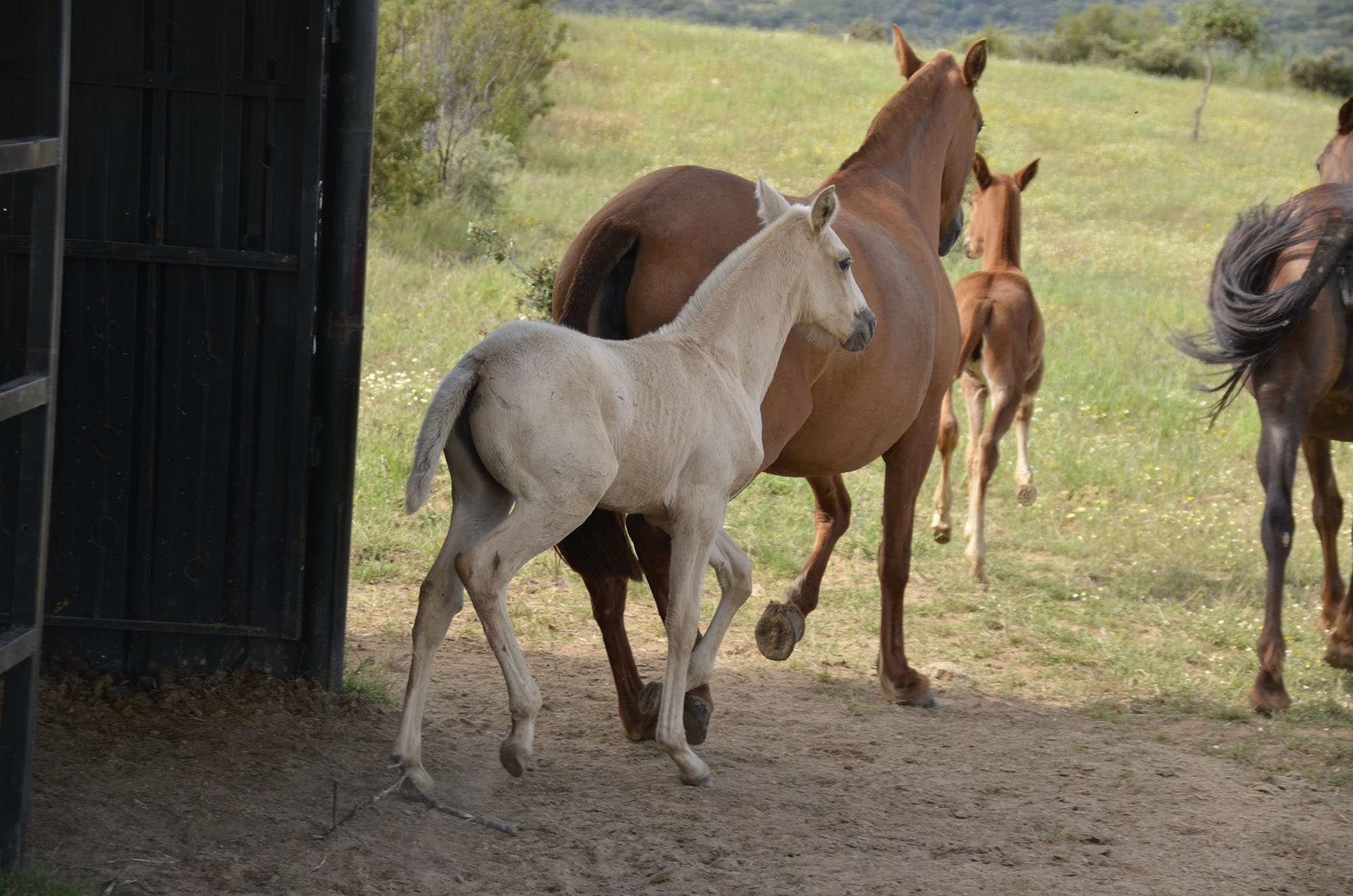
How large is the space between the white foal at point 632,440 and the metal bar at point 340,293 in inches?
27.4

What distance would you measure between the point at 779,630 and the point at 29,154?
3.06 metres

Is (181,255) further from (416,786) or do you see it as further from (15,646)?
(416,786)

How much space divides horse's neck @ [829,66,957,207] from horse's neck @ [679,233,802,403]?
1782 millimetres

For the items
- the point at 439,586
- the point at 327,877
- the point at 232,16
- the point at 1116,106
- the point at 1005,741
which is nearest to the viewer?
the point at 327,877

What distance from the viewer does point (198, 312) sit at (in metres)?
3.91

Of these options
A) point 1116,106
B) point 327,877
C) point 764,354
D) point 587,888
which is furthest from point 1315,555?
point 1116,106

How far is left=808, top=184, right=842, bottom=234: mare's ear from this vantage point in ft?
12.2

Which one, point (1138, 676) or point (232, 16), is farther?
point (1138, 676)

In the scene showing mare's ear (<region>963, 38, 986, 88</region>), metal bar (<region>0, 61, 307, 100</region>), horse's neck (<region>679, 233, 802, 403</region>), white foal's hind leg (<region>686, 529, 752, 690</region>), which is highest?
mare's ear (<region>963, 38, 986, 88</region>)

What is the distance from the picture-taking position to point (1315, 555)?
746 centimetres

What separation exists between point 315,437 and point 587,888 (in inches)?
70.3

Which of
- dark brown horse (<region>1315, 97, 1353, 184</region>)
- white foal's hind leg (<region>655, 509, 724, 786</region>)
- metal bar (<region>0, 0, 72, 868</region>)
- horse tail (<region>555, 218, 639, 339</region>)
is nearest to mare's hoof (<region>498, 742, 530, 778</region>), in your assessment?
white foal's hind leg (<region>655, 509, 724, 786</region>)

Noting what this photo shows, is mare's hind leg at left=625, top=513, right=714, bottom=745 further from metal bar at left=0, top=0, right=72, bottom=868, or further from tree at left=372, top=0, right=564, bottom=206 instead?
tree at left=372, top=0, right=564, bottom=206

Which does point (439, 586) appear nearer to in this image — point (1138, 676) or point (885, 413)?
point (885, 413)
